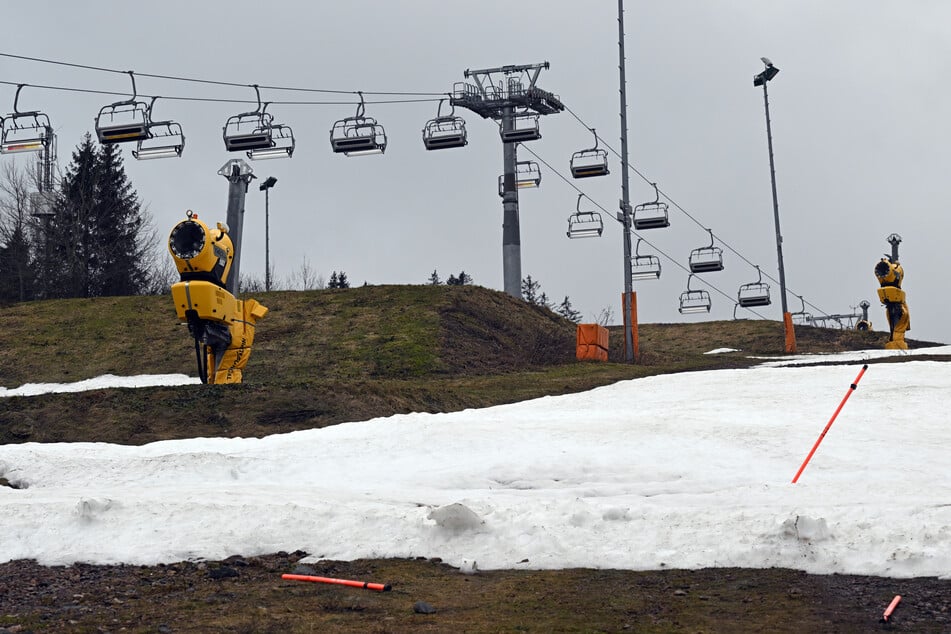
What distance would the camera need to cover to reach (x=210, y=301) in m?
20.3

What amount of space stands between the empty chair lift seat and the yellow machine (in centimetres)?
952

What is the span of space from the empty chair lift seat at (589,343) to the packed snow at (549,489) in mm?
13246

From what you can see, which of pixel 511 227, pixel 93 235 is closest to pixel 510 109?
pixel 511 227

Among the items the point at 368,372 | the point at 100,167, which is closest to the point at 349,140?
the point at 368,372

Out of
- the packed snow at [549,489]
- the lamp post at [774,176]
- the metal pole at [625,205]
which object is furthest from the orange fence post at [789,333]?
the packed snow at [549,489]

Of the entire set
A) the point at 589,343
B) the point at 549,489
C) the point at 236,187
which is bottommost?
the point at 549,489

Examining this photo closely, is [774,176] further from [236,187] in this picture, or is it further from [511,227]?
[236,187]

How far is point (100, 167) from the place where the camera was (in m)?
65.8

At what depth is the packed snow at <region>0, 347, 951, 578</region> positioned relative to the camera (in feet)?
30.2

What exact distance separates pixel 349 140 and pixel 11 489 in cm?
1643

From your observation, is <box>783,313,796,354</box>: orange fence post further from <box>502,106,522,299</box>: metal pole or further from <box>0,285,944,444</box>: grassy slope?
<box>502,106,522,299</box>: metal pole

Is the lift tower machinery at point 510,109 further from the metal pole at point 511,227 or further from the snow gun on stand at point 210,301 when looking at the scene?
the snow gun on stand at point 210,301

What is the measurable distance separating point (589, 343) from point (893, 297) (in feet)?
33.7

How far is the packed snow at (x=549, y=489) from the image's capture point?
9219 mm
